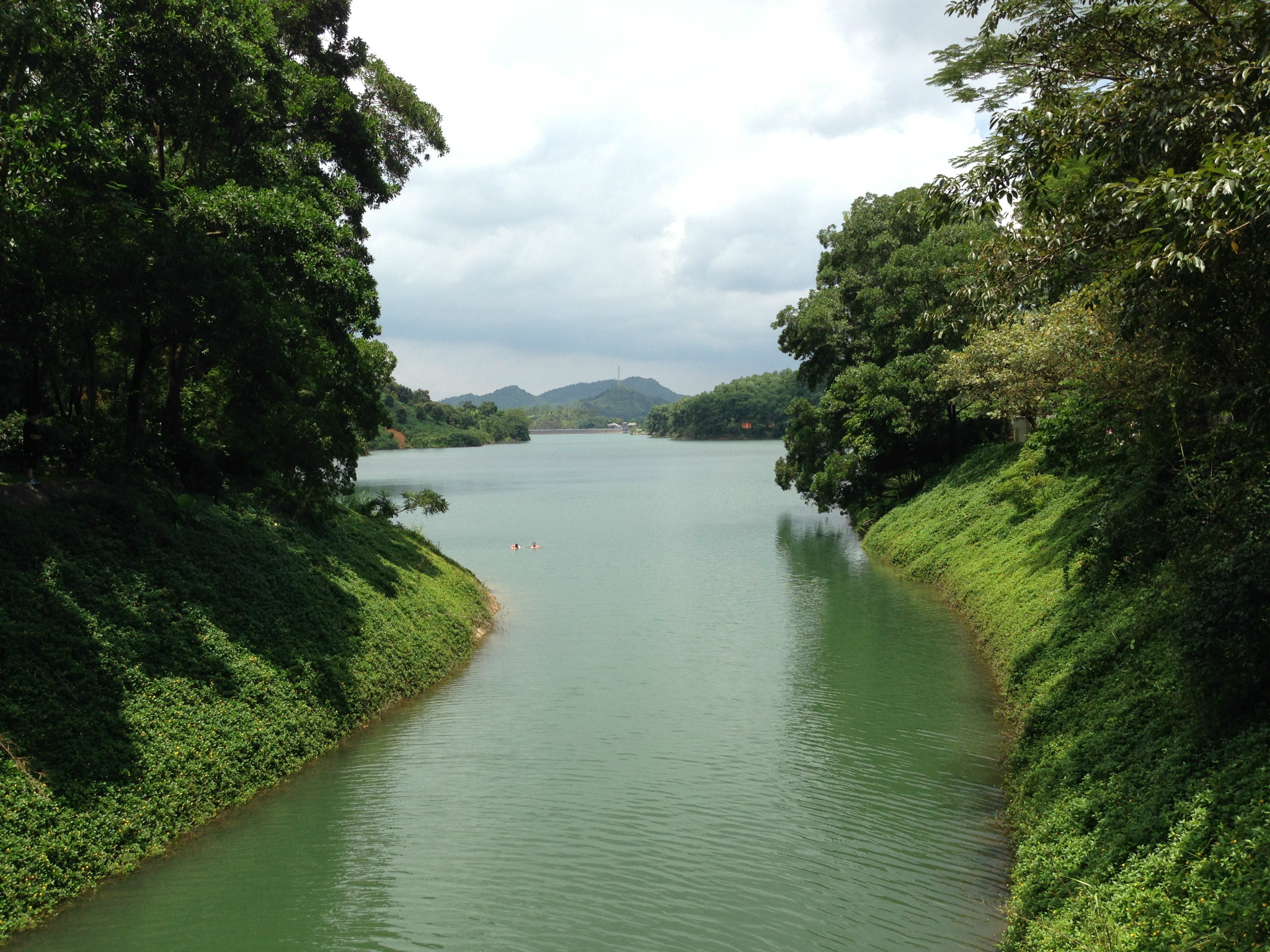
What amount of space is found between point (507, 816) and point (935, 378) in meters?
28.1

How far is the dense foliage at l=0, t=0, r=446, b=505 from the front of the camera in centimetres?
1396

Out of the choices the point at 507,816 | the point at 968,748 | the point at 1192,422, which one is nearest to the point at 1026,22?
the point at 1192,422

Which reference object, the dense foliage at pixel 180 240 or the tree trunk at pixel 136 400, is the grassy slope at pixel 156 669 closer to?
the tree trunk at pixel 136 400

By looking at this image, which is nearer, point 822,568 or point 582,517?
point 822,568

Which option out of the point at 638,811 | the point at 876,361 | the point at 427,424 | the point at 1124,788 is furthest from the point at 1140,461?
the point at 427,424

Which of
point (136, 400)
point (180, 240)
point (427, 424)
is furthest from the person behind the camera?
point (427, 424)

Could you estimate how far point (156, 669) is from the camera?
13.5m

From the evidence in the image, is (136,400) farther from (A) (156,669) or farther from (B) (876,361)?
(B) (876,361)

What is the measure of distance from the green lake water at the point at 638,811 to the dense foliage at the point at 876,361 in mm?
13944

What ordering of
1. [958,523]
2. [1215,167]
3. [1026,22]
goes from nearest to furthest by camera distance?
[1215,167], [1026,22], [958,523]

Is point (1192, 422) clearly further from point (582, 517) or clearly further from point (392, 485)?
point (392, 485)

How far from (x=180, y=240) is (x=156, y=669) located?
724 cm

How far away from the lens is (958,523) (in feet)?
102

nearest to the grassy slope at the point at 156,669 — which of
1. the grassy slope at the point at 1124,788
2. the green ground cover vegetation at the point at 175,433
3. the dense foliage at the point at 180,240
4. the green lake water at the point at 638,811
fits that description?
the green ground cover vegetation at the point at 175,433
